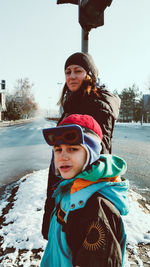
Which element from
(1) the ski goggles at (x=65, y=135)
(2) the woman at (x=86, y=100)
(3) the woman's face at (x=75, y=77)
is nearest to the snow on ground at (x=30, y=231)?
(2) the woman at (x=86, y=100)

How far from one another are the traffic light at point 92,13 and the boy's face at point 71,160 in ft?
6.53

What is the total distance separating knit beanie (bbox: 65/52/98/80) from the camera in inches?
72.6

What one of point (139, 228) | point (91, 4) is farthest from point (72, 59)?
point (139, 228)

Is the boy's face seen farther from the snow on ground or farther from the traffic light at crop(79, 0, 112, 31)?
the traffic light at crop(79, 0, 112, 31)

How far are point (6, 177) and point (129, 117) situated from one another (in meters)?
76.0

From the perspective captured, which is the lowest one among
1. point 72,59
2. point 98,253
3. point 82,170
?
point 98,253

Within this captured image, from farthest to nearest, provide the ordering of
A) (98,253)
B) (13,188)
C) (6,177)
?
(6,177) < (13,188) < (98,253)

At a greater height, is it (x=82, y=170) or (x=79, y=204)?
(x=82, y=170)

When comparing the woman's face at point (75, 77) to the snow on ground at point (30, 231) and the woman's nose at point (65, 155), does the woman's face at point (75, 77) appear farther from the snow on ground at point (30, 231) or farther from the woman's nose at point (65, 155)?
the snow on ground at point (30, 231)

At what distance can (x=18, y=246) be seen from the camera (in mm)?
2576

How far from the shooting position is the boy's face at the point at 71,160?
3.82 ft

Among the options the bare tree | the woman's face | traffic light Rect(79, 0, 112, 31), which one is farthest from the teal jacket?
the bare tree

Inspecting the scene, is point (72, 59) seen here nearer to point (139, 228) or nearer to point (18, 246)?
point (18, 246)

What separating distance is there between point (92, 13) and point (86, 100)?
1.43m
